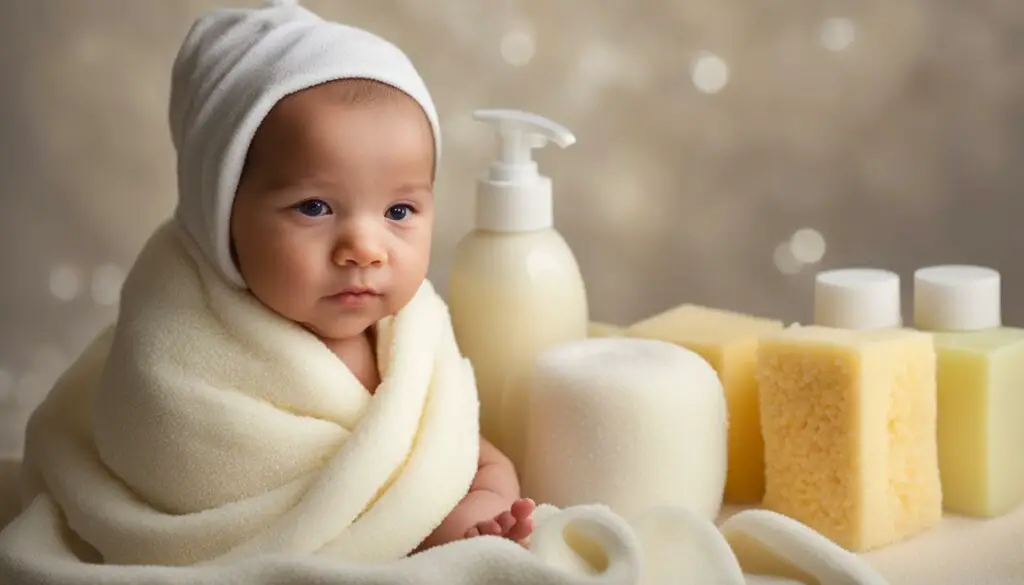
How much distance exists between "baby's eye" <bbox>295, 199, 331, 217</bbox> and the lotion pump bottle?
0.71 feet

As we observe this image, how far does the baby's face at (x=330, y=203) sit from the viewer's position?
87 centimetres

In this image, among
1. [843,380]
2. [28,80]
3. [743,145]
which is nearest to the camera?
[843,380]

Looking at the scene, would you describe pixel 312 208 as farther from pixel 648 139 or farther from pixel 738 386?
pixel 648 139

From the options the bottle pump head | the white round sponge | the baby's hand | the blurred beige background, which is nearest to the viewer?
the baby's hand

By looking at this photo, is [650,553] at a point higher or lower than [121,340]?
lower

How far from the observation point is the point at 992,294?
105 centimetres

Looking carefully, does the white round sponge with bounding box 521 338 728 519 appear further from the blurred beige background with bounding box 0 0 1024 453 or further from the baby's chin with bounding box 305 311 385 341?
the blurred beige background with bounding box 0 0 1024 453

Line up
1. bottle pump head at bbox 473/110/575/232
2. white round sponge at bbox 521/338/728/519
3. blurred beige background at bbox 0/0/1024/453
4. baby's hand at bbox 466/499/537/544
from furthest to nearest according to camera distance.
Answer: blurred beige background at bbox 0/0/1024/453 → bottle pump head at bbox 473/110/575/232 → white round sponge at bbox 521/338/728/519 → baby's hand at bbox 466/499/537/544

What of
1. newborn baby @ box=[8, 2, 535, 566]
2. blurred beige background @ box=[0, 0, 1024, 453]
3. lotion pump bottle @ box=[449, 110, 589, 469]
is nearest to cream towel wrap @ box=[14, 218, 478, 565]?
newborn baby @ box=[8, 2, 535, 566]

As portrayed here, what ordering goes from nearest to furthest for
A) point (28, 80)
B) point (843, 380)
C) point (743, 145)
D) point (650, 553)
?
point (650, 553)
point (843, 380)
point (28, 80)
point (743, 145)

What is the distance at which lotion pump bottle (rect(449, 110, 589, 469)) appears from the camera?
3.52 ft

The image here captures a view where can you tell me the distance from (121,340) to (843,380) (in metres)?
0.48

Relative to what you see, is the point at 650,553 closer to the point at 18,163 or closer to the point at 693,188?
the point at 693,188

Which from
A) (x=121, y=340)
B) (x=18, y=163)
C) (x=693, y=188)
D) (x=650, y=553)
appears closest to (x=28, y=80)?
(x=18, y=163)
